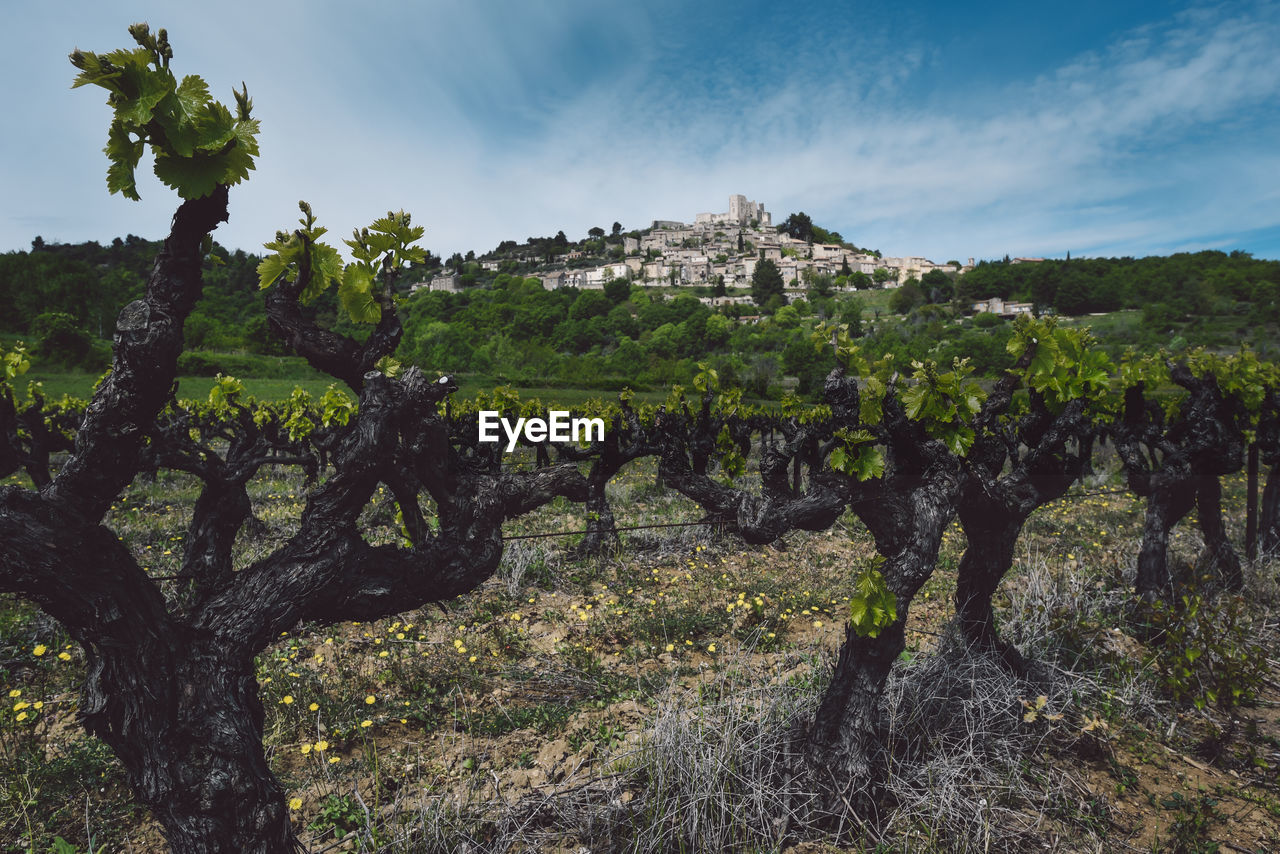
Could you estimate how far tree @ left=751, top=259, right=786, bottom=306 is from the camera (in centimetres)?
13875

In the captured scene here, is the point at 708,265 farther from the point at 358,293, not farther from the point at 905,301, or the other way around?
the point at 358,293

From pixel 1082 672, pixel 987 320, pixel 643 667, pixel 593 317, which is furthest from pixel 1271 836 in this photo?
pixel 593 317

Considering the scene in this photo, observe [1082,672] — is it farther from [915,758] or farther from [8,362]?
[8,362]

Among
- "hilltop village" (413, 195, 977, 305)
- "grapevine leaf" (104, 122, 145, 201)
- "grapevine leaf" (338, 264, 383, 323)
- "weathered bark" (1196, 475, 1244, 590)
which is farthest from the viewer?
"hilltop village" (413, 195, 977, 305)

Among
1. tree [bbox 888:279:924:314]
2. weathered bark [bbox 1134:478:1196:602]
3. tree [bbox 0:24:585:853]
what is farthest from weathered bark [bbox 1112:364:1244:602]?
tree [bbox 888:279:924:314]

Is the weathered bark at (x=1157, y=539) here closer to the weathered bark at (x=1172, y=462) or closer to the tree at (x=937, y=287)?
the weathered bark at (x=1172, y=462)

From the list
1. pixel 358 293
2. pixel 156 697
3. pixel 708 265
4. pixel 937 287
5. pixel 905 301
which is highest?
pixel 708 265

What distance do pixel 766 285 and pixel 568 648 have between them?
466ft

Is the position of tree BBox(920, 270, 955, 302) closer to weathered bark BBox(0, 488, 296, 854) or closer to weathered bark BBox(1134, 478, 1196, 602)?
weathered bark BBox(1134, 478, 1196, 602)

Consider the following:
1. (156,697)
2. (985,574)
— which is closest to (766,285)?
(985,574)

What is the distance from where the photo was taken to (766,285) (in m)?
141

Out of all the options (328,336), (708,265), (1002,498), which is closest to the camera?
(328,336)

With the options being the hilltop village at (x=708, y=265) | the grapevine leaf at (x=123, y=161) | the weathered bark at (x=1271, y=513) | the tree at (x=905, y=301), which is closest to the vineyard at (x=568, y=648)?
the grapevine leaf at (x=123, y=161)

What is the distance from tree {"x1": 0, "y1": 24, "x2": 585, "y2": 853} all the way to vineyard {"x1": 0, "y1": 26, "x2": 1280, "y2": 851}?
13 mm
